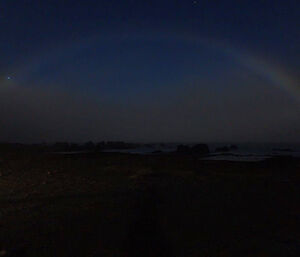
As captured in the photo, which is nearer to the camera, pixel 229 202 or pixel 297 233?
pixel 297 233

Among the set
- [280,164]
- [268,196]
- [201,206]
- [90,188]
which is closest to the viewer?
[201,206]

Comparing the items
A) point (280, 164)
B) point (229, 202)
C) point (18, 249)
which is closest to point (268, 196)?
point (229, 202)

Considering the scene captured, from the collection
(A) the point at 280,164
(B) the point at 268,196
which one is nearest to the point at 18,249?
(B) the point at 268,196

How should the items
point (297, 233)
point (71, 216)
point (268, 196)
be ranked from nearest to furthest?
point (297, 233), point (71, 216), point (268, 196)

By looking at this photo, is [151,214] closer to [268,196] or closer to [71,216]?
[71,216]

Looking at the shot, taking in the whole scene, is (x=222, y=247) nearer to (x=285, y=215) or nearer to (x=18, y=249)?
(x=285, y=215)

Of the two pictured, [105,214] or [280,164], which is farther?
[280,164]

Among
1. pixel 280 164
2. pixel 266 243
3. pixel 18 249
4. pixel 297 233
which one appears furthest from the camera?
pixel 280 164

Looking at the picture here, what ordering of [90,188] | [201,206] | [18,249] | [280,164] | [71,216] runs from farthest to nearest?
[280,164] < [90,188] < [201,206] < [71,216] < [18,249]
